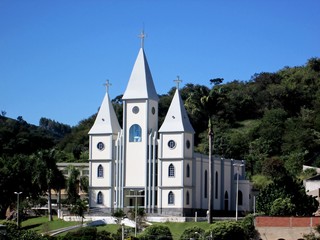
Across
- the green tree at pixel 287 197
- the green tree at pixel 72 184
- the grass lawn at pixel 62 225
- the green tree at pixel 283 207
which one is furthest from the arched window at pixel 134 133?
the green tree at pixel 283 207

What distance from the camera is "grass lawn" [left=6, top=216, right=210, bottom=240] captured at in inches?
2991

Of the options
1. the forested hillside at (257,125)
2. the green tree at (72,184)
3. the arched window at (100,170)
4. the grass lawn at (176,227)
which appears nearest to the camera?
the grass lawn at (176,227)

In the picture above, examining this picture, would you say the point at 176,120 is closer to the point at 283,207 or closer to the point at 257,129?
the point at 283,207

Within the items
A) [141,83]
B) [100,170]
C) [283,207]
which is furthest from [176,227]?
[141,83]

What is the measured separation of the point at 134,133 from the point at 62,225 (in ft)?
35.8

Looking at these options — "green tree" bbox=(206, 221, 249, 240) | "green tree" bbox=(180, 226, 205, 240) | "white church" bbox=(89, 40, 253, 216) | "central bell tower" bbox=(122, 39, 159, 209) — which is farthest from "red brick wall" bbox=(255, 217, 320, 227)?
"central bell tower" bbox=(122, 39, 159, 209)

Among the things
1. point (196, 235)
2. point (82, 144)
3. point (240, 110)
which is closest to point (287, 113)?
point (240, 110)

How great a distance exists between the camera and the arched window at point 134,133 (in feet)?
283

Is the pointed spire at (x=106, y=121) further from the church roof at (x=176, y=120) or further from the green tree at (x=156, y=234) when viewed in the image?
the green tree at (x=156, y=234)

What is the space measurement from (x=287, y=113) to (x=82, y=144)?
29.2 meters

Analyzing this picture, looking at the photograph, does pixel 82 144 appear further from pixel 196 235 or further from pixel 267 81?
pixel 196 235

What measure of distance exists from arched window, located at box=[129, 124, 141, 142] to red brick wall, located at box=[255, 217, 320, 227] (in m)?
19.1

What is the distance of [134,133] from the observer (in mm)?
86312

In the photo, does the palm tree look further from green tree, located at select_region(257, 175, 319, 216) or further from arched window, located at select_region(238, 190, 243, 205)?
green tree, located at select_region(257, 175, 319, 216)
